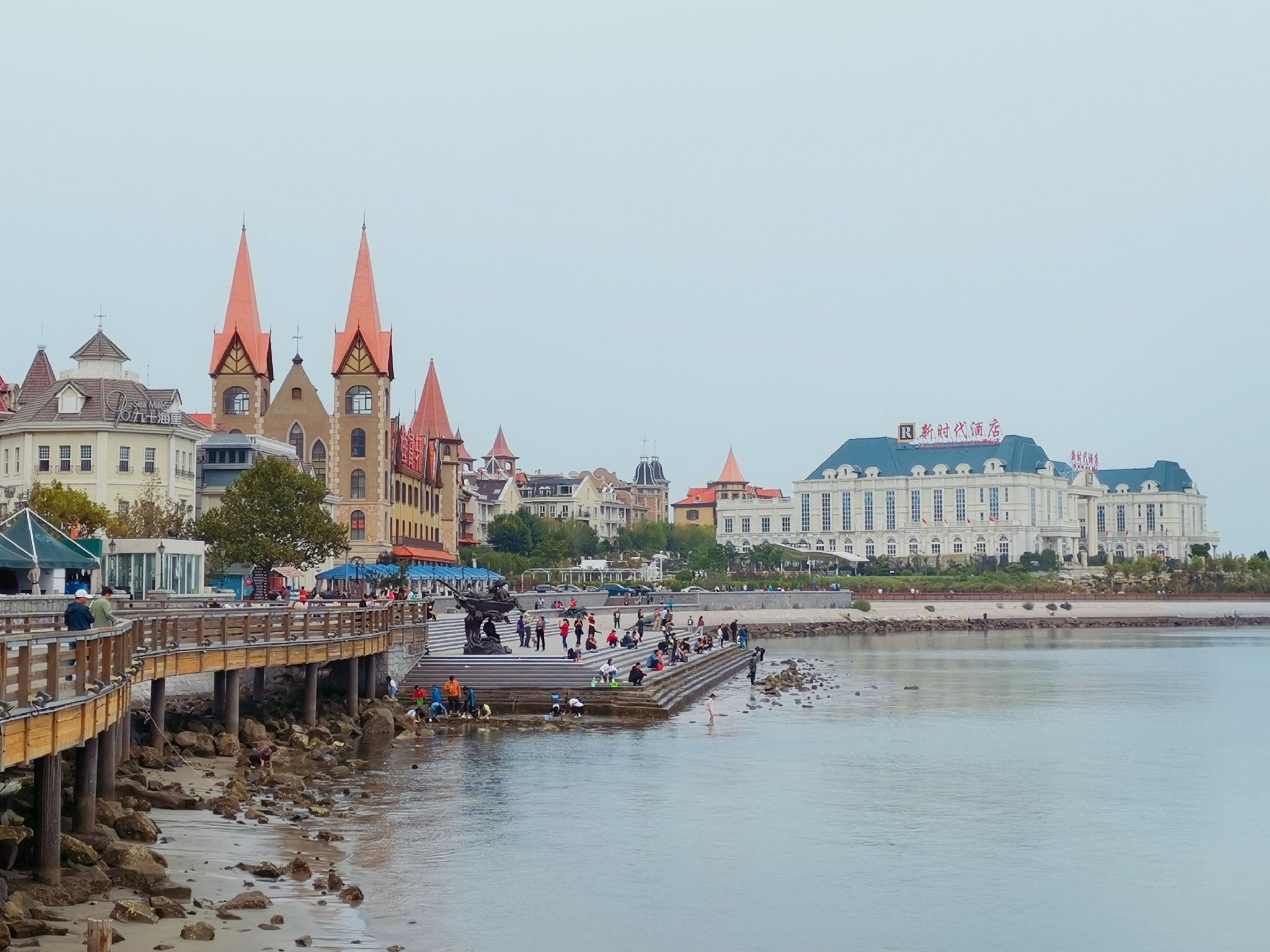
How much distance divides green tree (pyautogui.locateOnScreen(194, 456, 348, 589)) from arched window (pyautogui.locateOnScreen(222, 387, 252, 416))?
30938 millimetres

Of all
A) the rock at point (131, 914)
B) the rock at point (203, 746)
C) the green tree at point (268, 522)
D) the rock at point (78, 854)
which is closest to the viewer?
the rock at point (131, 914)

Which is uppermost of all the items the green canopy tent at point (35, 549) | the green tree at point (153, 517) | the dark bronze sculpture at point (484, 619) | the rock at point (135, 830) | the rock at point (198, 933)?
the green tree at point (153, 517)

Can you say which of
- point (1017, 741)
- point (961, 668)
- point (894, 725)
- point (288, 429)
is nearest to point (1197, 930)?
point (1017, 741)

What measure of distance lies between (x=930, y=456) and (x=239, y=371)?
105051 mm

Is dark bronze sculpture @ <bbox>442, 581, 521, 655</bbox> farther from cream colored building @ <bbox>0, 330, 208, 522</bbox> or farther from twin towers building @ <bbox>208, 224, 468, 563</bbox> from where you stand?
twin towers building @ <bbox>208, 224, 468, 563</bbox>

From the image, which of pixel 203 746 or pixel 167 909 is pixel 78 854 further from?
pixel 203 746

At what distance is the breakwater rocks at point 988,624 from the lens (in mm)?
109000

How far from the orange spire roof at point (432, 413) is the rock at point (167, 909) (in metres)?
102

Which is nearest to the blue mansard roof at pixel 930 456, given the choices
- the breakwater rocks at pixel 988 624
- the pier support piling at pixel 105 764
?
the breakwater rocks at pixel 988 624

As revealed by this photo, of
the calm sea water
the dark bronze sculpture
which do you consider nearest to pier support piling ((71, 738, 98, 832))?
the calm sea water

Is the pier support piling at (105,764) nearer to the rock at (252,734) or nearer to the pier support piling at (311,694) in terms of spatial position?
the rock at (252,734)

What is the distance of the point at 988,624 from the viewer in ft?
392

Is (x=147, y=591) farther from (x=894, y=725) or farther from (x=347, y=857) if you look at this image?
(x=347, y=857)

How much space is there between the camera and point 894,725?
46.8 metres
